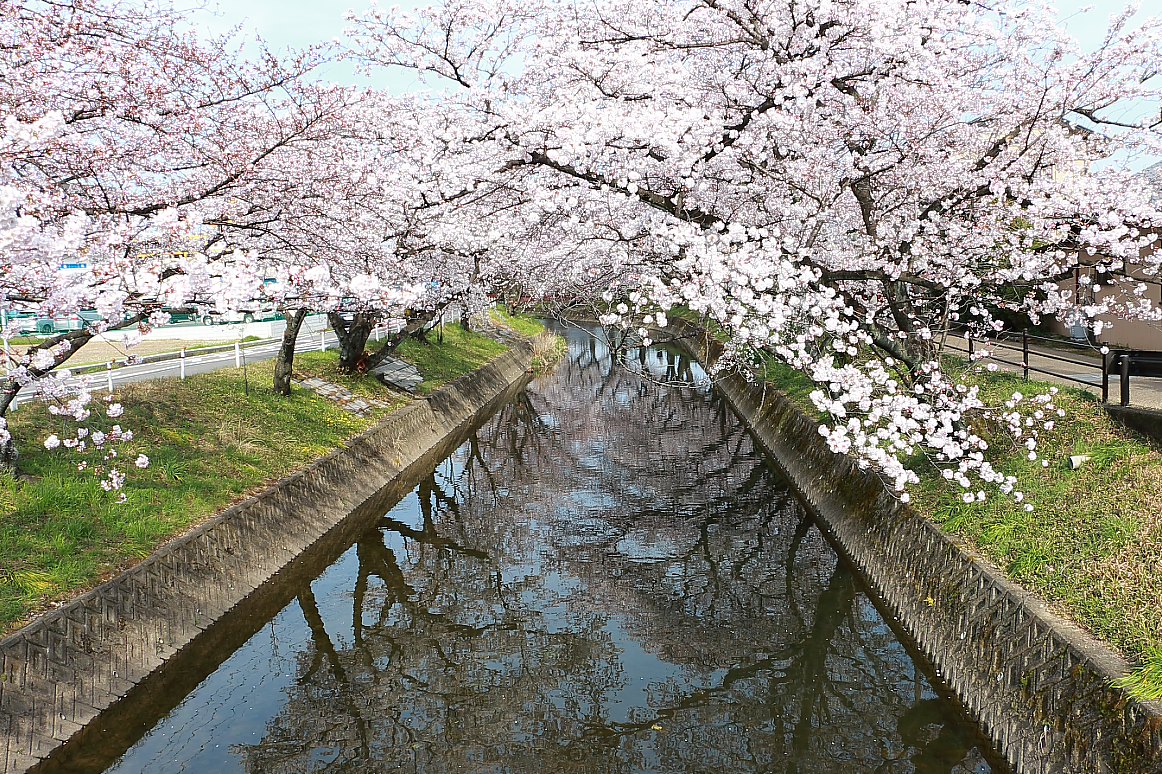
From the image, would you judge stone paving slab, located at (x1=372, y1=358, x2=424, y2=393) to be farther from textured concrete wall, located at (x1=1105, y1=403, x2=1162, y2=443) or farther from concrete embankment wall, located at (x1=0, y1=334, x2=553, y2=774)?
textured concrete wall, located at (x1=1105, y1=403, x2=1162, y2=443)

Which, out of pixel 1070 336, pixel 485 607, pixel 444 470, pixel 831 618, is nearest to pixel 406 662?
pixel 485 607

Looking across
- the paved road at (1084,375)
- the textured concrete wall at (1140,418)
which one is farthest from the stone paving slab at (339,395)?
the textured concrete wall at (1140,418)

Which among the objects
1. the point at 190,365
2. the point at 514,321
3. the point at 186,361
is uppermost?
the point at 186,361

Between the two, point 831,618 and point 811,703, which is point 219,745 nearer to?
point 811,703

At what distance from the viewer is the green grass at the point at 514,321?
45.2 meters

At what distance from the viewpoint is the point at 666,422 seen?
24.2m

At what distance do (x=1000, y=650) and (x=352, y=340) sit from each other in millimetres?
16704

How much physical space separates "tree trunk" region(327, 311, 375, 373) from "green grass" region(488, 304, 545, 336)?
2361 cm

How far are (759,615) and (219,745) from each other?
22.7 ft

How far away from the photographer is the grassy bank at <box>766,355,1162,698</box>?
645 centimetres

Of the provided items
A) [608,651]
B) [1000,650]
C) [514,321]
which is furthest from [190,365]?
[514,321]

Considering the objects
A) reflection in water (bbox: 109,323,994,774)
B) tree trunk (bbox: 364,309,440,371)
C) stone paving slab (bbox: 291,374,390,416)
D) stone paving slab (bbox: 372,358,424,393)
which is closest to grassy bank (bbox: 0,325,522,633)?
stone paving slab (bbox: 291,374,390,416)

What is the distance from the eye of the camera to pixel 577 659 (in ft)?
30.8

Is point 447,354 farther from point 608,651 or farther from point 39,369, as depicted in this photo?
point 39,369
